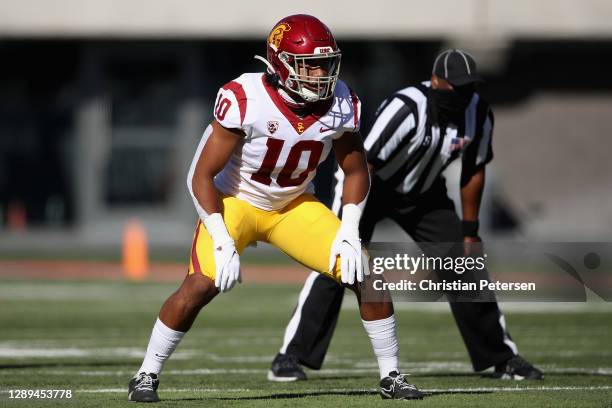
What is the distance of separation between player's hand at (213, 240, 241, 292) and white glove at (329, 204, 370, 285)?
17.7 inches

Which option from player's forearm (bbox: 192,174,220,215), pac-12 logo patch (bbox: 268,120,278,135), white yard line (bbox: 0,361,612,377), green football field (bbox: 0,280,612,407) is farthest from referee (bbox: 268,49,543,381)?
player's forearm (bbox: 192,174,220,215)

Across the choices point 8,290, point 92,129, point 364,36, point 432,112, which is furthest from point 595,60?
point 432,112

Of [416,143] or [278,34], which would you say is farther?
[416,143]

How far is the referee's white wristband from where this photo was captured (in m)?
5.61

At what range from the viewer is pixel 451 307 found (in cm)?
720

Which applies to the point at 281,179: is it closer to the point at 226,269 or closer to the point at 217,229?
the point at 217,229

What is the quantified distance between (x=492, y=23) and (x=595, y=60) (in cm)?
275

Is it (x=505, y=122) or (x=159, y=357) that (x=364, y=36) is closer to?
(x=505, y=122)

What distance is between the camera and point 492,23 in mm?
21828

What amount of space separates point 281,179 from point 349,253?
0.53 metres

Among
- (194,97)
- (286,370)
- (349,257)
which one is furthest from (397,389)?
(194,97)

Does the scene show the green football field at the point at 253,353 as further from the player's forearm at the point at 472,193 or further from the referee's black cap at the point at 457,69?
the referee's black cap at the point at 457,69

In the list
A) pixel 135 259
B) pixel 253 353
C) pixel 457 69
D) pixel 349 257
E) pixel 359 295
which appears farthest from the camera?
pixel 135 259

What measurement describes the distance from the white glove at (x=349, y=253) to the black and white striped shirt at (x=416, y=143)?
1225 mm
